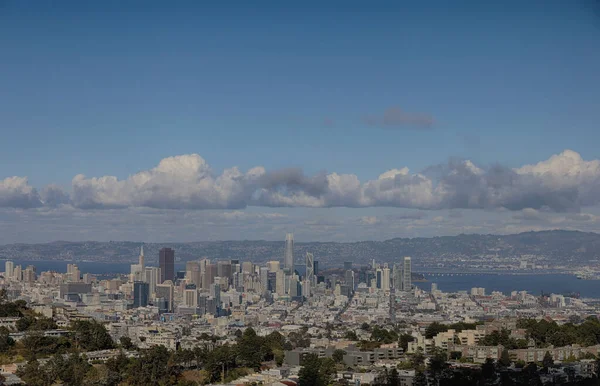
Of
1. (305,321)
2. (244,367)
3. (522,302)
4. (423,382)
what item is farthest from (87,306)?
(423,382)

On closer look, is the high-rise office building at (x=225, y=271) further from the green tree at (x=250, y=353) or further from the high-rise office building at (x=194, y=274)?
the green tree at (x=250, y=353)

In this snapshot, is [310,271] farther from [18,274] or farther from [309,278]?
[18,274]

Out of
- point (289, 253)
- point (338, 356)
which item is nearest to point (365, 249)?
point (289, 253)

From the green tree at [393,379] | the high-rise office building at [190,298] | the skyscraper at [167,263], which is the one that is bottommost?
the high-rise office building at [190,298]

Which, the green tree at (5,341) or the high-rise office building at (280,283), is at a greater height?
the green tree at (5,341)

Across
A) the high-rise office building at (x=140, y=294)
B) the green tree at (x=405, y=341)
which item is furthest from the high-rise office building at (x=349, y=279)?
the green tree at (x=405, y=341)

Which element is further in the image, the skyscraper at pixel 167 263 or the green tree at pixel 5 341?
the skyscraper at pixel 167 263
